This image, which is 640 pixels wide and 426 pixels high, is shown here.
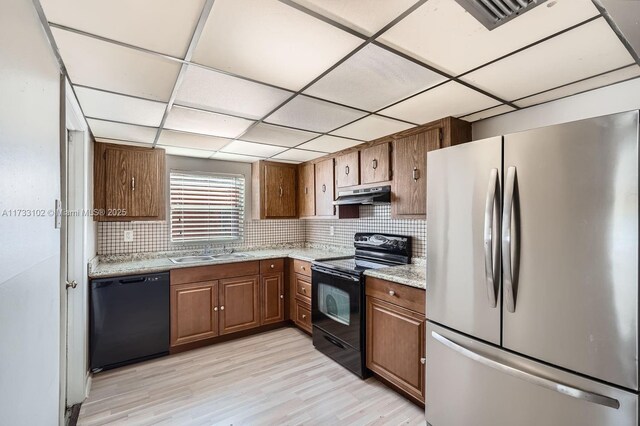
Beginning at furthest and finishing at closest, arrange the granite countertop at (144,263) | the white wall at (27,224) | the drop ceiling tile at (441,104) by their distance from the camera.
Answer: the granite countertop at (144,263), the drop ceiling tile at (441,104), the white wall at (27,224)

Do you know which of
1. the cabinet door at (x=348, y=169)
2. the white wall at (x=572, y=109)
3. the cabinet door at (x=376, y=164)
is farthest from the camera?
the cabinet door at (x=348, y=169)

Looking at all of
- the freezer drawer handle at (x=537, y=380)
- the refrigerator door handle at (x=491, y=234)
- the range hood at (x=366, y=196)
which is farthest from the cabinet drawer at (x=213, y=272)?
the refrigerator door handle at (x=491, y=234)

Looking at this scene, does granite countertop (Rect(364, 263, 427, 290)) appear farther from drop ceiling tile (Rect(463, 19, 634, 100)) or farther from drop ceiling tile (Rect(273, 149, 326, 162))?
drop ceiling tile (Rect(273, 149, 326, 162))

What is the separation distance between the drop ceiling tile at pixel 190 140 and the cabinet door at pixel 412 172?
166 centimetres

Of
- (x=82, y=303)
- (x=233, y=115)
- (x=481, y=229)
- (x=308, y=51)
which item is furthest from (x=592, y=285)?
(x=82, y=303)

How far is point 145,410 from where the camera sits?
216cm

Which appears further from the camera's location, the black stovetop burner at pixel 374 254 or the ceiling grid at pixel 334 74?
the black stovetop burner at pixel 374 254

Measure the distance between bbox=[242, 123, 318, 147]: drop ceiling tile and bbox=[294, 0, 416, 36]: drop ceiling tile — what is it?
140 cm

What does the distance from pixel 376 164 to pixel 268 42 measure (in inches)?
72.2

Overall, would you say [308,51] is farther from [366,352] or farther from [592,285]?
[366,352]

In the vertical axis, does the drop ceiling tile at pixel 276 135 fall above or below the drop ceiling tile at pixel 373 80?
below

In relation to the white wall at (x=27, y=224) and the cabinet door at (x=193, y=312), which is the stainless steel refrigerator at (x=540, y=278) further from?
the cabinet door at (x=193, y=312)

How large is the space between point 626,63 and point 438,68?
3.05 feet

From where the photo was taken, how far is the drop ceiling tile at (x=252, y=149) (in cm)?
311
